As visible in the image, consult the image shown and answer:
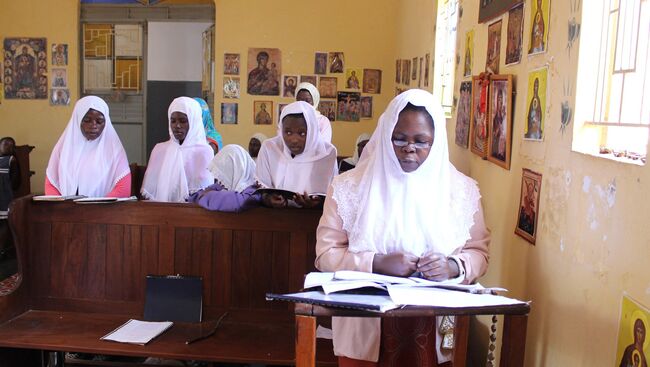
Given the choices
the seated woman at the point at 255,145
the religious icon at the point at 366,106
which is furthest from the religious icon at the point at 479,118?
the religious icon at the point at 366,106

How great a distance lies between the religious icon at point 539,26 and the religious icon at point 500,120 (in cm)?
29

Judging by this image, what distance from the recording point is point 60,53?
375 inches

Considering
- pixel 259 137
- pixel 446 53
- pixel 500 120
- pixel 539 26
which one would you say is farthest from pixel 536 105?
pixel 259 137

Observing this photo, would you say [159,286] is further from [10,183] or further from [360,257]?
[10,183]

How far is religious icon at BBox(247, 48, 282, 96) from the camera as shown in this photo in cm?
934

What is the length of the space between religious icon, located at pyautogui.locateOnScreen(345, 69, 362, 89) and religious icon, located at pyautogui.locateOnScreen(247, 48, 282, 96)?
0.97 m

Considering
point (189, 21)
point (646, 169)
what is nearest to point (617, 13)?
point (646, 169)

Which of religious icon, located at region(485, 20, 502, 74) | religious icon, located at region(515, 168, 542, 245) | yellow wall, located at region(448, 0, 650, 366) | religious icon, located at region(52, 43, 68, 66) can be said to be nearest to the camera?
yellow wall, located at region(448, 0, 650, 366)

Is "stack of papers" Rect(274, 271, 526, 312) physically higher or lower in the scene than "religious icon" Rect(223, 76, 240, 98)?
lower

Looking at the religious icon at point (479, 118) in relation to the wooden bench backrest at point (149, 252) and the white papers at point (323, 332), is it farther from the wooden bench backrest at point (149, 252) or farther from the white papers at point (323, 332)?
the white papers at point (323, 332)

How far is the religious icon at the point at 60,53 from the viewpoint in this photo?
9.52 m

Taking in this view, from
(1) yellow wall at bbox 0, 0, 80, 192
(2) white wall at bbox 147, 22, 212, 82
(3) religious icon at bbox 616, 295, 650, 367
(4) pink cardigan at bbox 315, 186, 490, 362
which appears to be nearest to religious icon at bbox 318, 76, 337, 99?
(2) white wall at bbox 147, 22, 212, 82

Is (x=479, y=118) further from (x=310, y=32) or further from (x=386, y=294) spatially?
(x=310, y=32)

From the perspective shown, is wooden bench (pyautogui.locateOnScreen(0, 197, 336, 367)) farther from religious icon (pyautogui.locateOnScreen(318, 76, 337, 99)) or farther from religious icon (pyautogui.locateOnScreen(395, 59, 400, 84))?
religious icon (pyautogui.locateOnScreen(318, 76, 337, 99))
